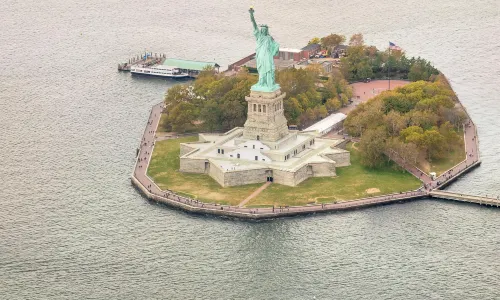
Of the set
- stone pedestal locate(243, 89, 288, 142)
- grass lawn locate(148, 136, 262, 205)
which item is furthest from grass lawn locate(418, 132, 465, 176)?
grass lawn locate(148, 136, 262, 205)

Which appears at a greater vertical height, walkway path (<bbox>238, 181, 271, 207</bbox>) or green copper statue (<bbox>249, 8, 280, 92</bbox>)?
green copper statue (<bbox>249, 8, 280, 92</bbox>)

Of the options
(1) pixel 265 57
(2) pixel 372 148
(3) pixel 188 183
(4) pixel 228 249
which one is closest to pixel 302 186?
Answer: (2) pixel 372 148

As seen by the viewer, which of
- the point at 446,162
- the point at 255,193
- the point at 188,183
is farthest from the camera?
the point at 446,162

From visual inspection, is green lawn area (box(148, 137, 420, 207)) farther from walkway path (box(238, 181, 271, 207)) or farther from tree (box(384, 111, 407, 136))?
tree (box(384, 111, 407, 136))

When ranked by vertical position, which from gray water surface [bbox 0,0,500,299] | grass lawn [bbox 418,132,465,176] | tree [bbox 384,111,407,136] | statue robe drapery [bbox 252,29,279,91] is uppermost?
statue robe drapery [bbox 252,29,279,91]

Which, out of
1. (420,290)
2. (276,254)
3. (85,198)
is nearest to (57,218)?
(85,198)

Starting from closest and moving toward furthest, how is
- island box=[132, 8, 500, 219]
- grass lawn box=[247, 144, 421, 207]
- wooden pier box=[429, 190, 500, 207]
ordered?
wooden pier box=[429, 190, 500, 207] → grass lawn box=[247, 144, 421, 207] → island box=[132, 8, 500, 219]

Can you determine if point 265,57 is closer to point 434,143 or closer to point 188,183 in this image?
point 188,183

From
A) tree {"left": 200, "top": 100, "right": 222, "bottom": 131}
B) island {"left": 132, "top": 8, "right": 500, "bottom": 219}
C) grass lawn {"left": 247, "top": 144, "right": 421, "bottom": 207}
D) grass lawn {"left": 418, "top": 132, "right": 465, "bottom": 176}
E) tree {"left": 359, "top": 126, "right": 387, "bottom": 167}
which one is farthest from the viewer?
tree {"left": 200, "top": 100, "right": 222, "bottom": 131}

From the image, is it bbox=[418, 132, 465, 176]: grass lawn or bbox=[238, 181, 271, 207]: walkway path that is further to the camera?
bbox=[418, 132, 465, 176]: grass lawn
